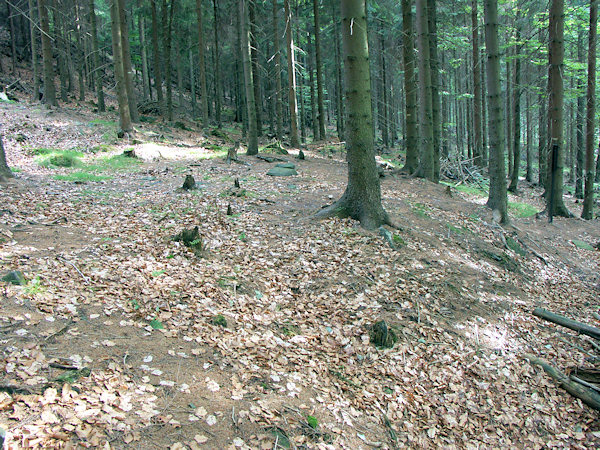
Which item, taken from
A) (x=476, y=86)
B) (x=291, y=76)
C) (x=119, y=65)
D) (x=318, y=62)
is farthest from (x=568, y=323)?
(x=318, y=62)

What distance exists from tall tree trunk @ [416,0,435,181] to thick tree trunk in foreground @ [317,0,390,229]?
604cm

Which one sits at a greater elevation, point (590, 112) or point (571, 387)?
point (590, 112)

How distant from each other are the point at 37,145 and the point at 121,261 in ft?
35.2

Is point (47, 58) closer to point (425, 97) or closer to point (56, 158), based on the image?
point (56, 158)

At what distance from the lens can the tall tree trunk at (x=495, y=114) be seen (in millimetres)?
10273

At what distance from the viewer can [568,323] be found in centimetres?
672

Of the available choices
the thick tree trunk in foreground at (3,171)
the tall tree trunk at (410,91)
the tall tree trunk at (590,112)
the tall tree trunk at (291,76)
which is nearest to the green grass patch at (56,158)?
the thick tree trunk in foreground at (3,171)

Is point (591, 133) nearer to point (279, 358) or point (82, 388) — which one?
point (279, 358)

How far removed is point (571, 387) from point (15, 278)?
722 centimetres

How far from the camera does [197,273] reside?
6137mm

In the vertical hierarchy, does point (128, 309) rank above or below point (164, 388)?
above

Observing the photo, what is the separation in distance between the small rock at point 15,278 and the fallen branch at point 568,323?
781 cm

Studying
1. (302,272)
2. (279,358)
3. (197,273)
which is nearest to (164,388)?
(279,358)

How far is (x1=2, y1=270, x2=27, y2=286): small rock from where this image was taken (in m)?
4.70
